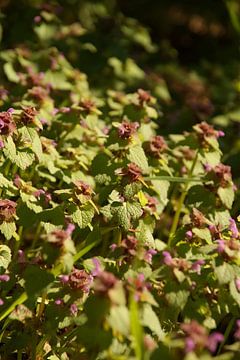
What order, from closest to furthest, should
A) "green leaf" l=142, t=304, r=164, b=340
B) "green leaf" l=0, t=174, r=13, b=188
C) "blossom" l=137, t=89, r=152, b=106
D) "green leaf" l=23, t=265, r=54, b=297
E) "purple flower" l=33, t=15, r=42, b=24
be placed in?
"green leaf" l=142, t=304, r=164, b=340 → "green leaf" l=23, t=265, r=54, b=297 → "green leaf" l=0, t=174, r=13, b=188 → "blossom" l=137, t=89, r=152, b=106 → "purple flower" l=33, t=15, r=42, b=24

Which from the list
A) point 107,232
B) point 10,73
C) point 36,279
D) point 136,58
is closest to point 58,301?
point 36,279

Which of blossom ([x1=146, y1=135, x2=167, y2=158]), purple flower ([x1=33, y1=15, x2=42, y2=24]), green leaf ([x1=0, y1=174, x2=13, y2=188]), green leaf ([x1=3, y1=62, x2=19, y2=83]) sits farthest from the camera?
purple flower ([x1=33, y1=15, x2=42, y2=24])

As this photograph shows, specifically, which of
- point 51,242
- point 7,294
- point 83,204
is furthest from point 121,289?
point 7,294

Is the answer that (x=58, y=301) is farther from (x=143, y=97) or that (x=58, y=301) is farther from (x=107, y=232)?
(x=143, y=97)

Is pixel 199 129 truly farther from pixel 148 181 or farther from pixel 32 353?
pixel 32 353

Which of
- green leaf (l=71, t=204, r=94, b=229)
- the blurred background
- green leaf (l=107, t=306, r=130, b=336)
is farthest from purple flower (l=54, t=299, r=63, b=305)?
the blurred background

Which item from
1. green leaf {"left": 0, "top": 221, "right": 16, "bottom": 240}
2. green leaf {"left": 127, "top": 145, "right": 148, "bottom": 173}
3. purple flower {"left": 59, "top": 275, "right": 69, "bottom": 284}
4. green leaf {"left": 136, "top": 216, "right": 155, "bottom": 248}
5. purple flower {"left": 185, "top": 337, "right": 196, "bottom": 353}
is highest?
purple flower {"left": 185, "top": 337, "right": 196, "bottom": 353}

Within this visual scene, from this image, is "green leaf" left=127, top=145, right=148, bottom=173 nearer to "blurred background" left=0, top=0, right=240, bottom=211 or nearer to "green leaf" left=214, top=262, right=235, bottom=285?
"green leaf" left=214, top=262, right=235, bottom=285
